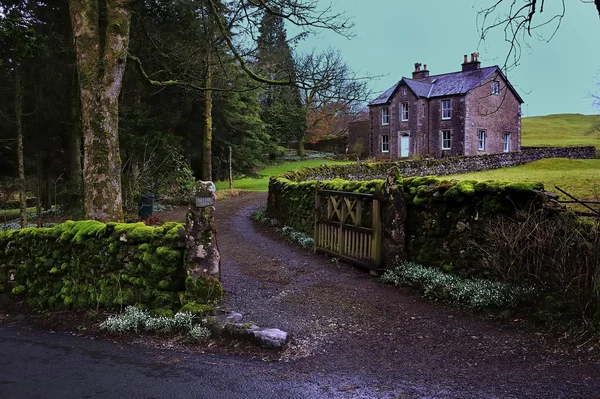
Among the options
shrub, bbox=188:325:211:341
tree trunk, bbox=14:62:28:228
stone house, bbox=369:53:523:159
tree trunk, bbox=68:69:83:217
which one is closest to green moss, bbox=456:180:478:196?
shrub, bbox=188:325:211:341

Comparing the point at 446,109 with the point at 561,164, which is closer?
the point at 561,164

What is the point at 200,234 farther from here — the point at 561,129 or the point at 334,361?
the point at 561,129

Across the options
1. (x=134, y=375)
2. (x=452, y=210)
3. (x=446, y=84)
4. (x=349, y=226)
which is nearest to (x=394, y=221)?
(x=452, y=210)

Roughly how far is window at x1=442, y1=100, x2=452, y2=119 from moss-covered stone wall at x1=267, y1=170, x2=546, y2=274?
Result: 1325 inches

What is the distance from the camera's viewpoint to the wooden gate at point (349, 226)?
9.02 m

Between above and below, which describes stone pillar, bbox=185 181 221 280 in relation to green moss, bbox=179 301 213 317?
A: above

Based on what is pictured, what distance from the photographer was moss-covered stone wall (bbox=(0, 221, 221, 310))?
272 inches

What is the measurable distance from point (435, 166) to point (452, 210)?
21917mm

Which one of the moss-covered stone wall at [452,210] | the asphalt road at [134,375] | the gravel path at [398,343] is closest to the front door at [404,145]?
the moss-covered stone wall at [452,210]

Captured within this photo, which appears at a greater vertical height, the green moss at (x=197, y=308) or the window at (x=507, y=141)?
the window at (x=507, y=141)

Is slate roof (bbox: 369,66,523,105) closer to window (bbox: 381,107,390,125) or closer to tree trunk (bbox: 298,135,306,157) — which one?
window (bbox: 381,107,390,125)

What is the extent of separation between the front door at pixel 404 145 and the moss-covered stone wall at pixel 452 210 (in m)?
34.4

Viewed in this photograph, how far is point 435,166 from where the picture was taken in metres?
28.8

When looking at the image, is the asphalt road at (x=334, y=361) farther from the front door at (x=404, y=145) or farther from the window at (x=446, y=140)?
the front door at (x=404, y=145)
